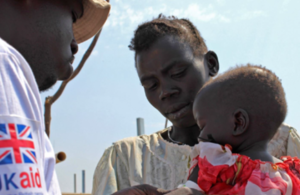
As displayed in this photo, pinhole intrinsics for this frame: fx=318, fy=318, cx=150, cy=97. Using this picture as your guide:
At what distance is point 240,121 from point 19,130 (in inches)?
45.8

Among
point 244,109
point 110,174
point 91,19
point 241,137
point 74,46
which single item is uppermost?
point 91,19

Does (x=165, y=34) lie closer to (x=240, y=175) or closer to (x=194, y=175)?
(x=194, y=175)

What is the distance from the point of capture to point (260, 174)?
5.00 feet

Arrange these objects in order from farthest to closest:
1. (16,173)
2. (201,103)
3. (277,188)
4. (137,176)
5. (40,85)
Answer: (137,176), (201,103), (40,85), (277,188), (16,173)

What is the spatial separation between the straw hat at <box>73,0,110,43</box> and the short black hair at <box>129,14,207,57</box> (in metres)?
0.35

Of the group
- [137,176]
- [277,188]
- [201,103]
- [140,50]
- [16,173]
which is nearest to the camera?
[16,173]

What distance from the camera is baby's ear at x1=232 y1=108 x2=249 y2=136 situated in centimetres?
168

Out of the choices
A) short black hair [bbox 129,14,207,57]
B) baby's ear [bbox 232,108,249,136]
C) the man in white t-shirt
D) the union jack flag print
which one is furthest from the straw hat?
the union jack flag print

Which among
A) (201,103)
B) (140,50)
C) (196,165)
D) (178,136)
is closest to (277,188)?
(196,165)

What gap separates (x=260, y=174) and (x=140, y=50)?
1.51 meters

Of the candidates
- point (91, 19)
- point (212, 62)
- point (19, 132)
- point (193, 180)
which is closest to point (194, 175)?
point (193, 180)

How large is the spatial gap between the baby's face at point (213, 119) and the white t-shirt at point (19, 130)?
99cm

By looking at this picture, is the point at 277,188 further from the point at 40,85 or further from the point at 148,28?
the point at 148,28

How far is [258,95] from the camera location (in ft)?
5.61
